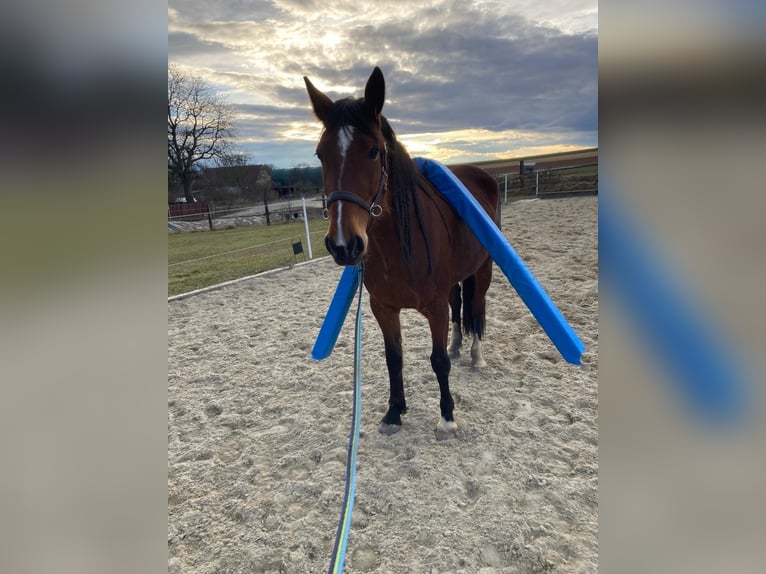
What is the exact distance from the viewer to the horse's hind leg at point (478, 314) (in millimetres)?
3824

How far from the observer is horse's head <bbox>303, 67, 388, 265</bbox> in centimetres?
193

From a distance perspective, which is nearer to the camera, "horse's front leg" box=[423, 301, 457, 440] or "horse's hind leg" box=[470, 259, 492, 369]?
"horse's front leg" box=[423, 301, 457, 440]

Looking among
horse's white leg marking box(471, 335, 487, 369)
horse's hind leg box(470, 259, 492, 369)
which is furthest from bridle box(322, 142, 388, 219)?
horse's white leg marking box(471, 335, 487, 369)

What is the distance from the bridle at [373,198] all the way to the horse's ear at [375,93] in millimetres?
195

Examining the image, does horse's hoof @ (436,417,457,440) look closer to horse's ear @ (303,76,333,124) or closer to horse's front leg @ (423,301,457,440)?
horse's front leg @ (423,301,457,440)

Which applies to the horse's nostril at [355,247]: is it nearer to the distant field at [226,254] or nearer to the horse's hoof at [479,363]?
the horse's hoof at [479,363]

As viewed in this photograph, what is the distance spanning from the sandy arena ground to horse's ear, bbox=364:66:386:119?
7.19ft

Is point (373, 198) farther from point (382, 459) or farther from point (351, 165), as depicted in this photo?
point (382, 459)

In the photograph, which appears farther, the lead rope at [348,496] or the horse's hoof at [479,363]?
the horse's hoof at [479,363]

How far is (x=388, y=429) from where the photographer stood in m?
3.01

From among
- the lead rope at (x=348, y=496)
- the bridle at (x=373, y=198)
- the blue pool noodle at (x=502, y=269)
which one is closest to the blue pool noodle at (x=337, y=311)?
the blue pool noodle at (x=502, y=269)

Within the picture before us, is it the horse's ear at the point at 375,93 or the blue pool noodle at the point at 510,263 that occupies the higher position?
the horse's ear at the point at 375,93

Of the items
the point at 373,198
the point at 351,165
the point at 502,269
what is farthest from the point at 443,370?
the point at 351,165
